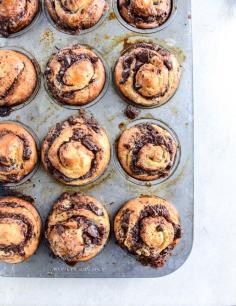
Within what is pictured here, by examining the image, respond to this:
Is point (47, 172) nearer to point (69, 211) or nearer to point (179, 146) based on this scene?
point (69, 211)

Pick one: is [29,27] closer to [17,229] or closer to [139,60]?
[139,60]

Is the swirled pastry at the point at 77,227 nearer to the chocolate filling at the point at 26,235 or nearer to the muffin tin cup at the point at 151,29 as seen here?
the chocolate filling at the point at 26,235

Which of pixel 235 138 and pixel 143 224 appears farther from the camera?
pixel 235 138

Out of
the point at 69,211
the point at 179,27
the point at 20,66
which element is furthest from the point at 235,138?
the point at 20,66

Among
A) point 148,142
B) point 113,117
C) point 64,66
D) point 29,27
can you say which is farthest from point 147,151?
point 29,27

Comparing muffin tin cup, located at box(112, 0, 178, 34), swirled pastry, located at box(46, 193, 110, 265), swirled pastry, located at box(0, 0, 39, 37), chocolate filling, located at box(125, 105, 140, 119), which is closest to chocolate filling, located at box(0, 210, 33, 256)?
swirled pastry, located at box(46, 193, 110, 265)

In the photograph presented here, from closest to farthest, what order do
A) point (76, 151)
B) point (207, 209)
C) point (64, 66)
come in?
point (76, 151), point (64, 66), point (207, 209)
